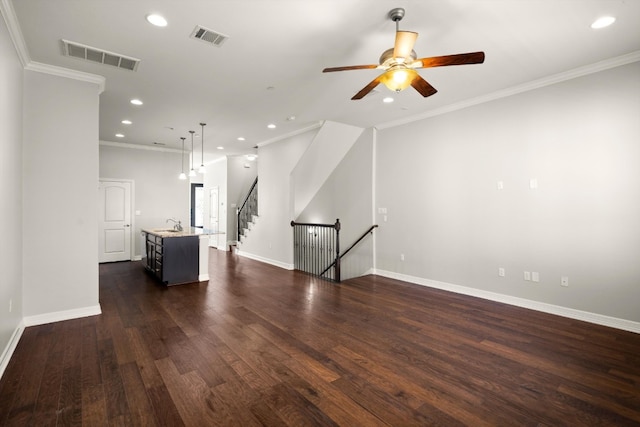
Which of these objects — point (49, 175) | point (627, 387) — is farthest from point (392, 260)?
point (49, 175)

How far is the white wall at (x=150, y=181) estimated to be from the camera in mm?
7859

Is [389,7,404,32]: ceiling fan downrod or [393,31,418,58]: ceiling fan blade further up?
[389,7,404,32]: ceiling fan downrod

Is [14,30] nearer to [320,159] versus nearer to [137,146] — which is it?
[320,159]

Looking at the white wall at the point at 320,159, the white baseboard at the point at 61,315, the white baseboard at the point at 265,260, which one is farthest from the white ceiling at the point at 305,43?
the white baseboard at the point at 265,260

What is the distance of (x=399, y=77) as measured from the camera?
103 inches

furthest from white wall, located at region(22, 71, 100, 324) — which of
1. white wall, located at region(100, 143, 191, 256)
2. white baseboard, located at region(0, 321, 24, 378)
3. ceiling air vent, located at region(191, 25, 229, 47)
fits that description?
white wall, located at region(100, 143, 191, 256)

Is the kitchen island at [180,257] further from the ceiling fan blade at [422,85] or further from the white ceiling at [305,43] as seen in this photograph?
the ceiling fan blade at [422,85]

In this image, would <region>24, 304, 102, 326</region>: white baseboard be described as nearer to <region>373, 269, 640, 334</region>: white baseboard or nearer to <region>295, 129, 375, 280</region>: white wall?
<region>295, 129, 375, 280</region>: white wall

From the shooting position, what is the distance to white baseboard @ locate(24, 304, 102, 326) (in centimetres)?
367

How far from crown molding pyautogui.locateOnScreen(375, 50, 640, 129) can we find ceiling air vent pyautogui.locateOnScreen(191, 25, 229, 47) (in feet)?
12.5

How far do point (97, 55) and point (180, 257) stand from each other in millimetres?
3449

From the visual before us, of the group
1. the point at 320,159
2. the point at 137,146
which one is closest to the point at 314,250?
the point at 320,159

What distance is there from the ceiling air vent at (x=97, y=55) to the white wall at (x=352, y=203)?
4430mm

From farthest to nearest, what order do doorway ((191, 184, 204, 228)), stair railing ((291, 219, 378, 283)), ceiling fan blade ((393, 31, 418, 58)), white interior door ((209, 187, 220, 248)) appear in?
doorway ((191, 184, 204, 228)) < white interior door ((209, 187, 220, 248)) < stair railing ((291, 219, 378, 283)) < ceiling fan blade ((393, 31, 418, 58))
